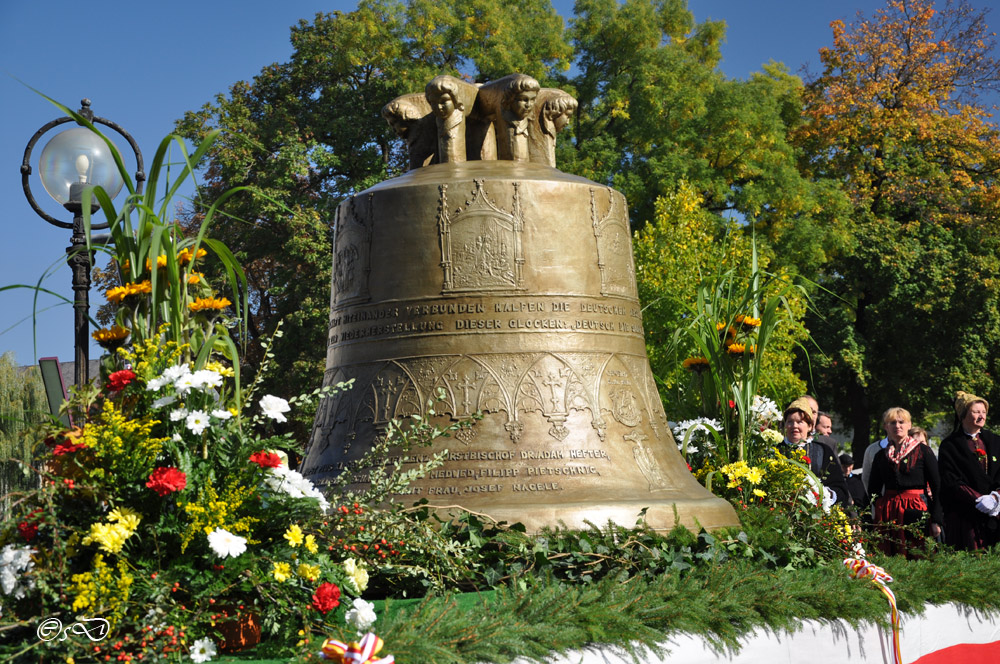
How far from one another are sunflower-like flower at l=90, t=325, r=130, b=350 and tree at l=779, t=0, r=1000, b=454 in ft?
75.7

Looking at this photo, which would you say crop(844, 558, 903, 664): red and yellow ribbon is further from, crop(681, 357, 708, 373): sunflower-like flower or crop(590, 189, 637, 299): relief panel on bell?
crop(681, 357, 708, 373): sunflower-like flower

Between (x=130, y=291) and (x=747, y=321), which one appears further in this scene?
(x=747, y=321)

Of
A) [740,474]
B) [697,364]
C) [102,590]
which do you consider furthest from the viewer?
[697,364]

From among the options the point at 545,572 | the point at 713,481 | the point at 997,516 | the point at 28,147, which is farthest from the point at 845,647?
the point at 28,147

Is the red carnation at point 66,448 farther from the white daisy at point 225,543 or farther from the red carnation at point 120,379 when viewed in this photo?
the white daisy at point 225,543

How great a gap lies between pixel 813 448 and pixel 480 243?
4.28m

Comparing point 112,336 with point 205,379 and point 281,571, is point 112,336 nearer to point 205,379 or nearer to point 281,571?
point 205,379

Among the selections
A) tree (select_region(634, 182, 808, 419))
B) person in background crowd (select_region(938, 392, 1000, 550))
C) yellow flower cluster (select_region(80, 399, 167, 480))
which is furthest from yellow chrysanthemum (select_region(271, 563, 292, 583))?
tree (select_region(634, 182, 808, 419))

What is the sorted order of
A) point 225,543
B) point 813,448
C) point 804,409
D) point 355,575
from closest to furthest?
point 225,543 → point 355,575 → point 804,409 → point 813,448

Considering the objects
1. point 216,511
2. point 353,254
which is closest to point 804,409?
point 353,254

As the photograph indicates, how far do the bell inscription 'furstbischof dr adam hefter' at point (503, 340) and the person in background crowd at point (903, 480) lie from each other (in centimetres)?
285

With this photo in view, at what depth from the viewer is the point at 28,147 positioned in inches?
335

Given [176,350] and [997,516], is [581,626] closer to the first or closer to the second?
[176,350]

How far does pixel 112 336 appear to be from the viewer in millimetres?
4547
